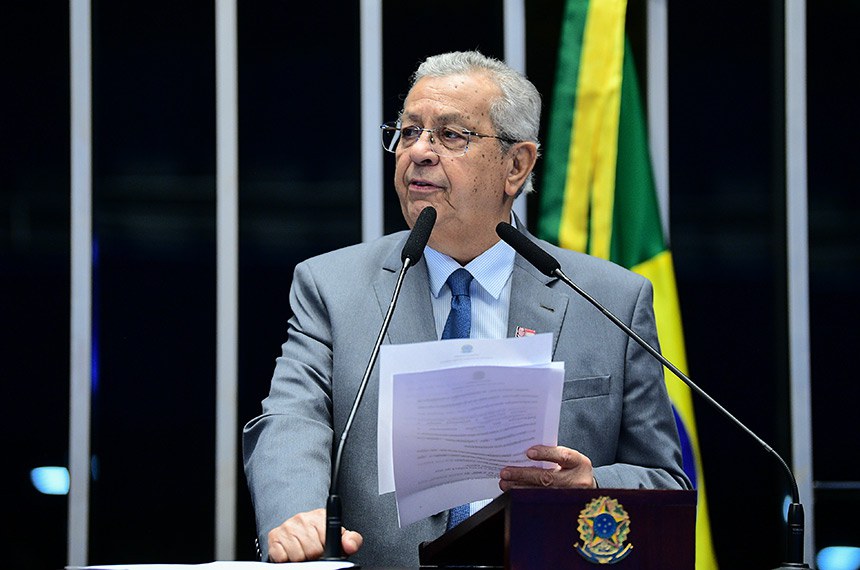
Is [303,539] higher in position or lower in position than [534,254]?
lower

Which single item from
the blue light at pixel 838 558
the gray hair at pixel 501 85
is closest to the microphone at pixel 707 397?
the gray hair at pixel 501 85

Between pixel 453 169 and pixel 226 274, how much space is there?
1.50 metres

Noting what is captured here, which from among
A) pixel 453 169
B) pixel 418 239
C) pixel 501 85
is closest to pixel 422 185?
pixel 453 169

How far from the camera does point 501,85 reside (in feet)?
8.82

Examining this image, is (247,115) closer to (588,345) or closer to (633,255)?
(633,255)

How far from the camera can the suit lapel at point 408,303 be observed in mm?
2490

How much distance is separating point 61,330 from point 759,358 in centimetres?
223

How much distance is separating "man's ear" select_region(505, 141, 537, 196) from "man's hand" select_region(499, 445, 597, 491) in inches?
37.8

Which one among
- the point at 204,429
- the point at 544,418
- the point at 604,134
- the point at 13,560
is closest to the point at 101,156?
the point at 204,429

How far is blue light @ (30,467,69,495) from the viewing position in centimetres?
388

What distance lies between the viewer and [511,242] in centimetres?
210

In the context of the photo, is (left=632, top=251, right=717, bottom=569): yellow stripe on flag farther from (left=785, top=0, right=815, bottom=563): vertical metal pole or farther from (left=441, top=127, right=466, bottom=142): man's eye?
(left=441, top=127, right=466, bottom=142): man's eye

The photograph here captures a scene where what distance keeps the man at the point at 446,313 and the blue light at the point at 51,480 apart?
164 centimetres

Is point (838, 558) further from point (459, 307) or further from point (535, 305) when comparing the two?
point (459, 307)
